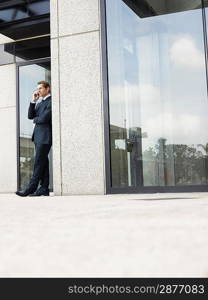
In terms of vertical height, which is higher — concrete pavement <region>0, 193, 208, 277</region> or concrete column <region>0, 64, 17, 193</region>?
concrete column <region>0, 64, 17, 193</region>

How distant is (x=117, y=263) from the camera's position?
0.80 m

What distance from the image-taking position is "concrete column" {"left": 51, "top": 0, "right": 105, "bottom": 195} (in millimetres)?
5086

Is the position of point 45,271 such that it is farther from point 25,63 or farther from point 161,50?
point 25,63

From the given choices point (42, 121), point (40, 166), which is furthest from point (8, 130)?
point (40, 166)

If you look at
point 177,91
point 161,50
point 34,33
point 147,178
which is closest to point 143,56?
point 161,50

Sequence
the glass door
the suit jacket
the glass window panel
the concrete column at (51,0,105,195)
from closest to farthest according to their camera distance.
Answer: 1. the concrete column at (51,0,105,195)
2. the suit jacket
3. the glass door
4. the glass window panel

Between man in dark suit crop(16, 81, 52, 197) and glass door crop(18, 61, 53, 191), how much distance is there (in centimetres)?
170

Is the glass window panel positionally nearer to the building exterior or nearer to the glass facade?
the building exterior

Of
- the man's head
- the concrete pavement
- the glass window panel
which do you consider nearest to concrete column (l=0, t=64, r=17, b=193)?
the glass window panel

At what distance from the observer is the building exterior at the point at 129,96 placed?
454 cm

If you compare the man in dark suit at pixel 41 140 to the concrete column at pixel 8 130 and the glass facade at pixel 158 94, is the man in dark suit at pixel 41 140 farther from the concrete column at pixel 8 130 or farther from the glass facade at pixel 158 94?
the concrete column at pixel 8 130

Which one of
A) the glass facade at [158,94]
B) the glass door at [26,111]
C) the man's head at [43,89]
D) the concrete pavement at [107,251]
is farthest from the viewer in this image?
the glass door at [26,111]

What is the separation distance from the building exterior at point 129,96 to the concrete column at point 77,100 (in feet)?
0.05

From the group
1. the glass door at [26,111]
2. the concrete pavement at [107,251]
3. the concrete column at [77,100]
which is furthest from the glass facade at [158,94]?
the concrete pavement at [107,251]
